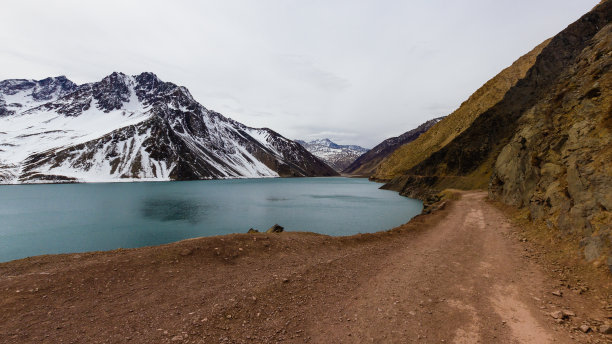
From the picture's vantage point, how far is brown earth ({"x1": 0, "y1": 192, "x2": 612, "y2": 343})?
22.2 feet

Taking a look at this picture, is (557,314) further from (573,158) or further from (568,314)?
(573,158)

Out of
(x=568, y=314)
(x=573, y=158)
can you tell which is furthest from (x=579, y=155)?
(x=568, y=314)

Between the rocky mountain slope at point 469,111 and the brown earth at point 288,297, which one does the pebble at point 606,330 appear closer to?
the brown earth at point 288,297

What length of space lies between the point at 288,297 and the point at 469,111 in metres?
92.4

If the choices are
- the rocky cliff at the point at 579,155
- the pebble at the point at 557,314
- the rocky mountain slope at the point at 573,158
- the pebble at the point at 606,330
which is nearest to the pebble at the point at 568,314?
the pebble at the point at 557,314

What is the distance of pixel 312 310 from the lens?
8016 mm

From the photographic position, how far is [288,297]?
28.9 ft

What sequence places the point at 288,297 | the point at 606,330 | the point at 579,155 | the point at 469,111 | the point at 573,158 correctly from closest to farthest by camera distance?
the point at 606,330
the point at 288,297
the point at 579,155
the point at 573,158
the point at 469,111

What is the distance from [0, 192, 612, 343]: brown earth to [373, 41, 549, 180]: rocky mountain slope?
77363 millimetres

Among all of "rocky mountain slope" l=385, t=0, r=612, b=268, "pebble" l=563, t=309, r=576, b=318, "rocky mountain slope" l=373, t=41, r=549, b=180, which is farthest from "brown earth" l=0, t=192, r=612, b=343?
"rocky mountain slope" l=373, t=41, r=549, b=180

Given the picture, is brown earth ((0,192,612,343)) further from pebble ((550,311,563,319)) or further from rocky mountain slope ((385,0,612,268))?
rocky mountain slope ((385,0,612,268))

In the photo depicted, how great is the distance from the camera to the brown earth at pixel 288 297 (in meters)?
6.77

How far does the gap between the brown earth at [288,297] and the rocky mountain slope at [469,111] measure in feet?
254

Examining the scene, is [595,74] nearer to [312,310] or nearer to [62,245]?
[312,310]
